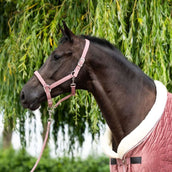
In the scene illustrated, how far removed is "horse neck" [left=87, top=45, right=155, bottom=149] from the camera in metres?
2.63

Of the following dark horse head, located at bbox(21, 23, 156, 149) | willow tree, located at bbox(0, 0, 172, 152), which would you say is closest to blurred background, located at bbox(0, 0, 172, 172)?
willow tree, located at bbox(0, 0, 172, 152)

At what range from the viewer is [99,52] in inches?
106

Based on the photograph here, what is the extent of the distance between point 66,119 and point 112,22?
1.83 m

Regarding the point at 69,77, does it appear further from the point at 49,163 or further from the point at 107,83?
the point at 49,163

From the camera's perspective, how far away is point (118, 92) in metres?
2.65

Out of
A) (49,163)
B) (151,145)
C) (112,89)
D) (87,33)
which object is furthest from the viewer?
(49,163)

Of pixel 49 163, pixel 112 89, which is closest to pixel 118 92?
pixel 112 89

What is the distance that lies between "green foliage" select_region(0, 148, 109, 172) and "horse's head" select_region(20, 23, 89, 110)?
3.95 metres

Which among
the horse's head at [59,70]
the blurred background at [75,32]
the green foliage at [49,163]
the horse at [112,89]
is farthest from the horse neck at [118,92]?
the green foliage at [49,163]

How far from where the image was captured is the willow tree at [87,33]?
13.0 feet

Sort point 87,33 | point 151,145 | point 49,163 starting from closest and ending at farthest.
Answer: point 151,145, point 87,33, point 49,163

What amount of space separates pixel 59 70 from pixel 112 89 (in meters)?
0.40

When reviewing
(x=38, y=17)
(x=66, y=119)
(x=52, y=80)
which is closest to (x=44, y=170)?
(x=66, y=119)

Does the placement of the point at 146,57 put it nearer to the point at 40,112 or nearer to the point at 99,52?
the point at 99,52
